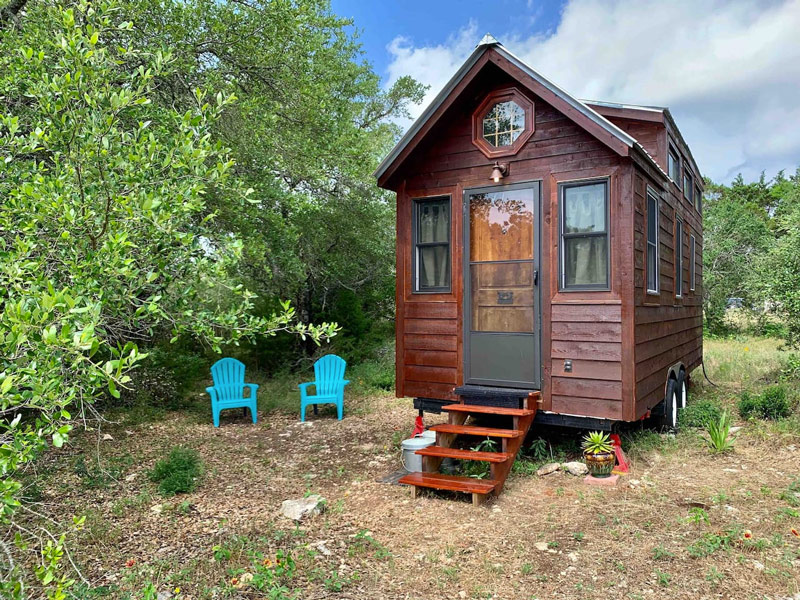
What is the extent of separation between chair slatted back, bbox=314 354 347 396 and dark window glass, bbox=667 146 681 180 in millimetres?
5329

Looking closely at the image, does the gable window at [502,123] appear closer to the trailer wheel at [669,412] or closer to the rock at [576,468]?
the rock at [576,468]

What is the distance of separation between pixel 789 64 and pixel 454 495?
3022cm

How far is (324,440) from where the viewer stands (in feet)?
23.0

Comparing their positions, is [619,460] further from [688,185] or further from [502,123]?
[688,185]

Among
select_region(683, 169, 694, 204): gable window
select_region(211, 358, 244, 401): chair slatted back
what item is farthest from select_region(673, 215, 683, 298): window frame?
select_region(211, 358, 244, 401): chair slatted back

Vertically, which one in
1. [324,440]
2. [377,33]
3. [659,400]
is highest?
[377,33]

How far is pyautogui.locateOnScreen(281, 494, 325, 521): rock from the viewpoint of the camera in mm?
4301

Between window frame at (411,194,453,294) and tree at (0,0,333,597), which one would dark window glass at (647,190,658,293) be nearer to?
window frame at (411,194,453,294)

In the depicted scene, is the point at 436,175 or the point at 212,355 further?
the point at 212,355

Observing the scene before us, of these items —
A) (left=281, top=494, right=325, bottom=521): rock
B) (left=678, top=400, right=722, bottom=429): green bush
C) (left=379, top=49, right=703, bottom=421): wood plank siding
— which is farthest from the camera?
(left=678, top=400, right=722, bottom=429): green bush

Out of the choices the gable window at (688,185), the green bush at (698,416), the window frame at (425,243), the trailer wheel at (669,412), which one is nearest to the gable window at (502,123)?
the window frame at (425,243)

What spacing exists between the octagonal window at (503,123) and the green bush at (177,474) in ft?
14.5

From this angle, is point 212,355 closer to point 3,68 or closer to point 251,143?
point 251,143

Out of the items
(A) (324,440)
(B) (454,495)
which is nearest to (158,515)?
(B) (454,495)
